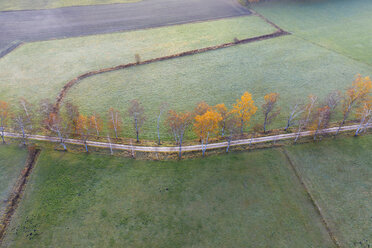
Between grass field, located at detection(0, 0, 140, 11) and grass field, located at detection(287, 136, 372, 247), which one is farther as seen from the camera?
grass field, located at detection(0, 0, 140, 11)

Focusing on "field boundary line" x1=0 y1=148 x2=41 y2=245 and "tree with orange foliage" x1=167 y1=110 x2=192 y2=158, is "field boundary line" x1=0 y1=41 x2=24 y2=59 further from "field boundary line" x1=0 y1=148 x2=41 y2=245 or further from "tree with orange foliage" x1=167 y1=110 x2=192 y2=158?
"tree with orange foliage" x1=167 y1=110 x2=192 y2=158

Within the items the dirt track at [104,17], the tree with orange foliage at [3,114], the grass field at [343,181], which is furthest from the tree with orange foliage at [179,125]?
the dirt track at [104,17]

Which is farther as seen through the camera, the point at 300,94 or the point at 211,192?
the point at 300,94

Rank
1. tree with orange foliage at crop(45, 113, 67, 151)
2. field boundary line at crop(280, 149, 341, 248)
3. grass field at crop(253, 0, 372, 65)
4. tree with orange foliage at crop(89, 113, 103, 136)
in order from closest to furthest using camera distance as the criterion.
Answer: field boundary line at crop(280, 149, 341, 248), tree with orange foliage at crop(45, 113, 67, 151), tree with orange foliage at crop(89, 113, 103, 136), grass field at crop(253, 0, 372, 65)

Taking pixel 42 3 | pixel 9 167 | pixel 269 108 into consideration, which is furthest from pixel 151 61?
pixel 42 3

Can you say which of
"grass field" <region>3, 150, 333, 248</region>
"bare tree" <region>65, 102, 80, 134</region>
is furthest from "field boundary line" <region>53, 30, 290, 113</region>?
"grass field" <region>3, 150, 333, 248</region>

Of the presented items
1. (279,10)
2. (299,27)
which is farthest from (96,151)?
(279,10)

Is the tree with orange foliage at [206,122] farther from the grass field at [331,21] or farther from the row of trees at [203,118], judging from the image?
the grass field at [331,21]

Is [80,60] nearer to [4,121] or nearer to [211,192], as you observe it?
[4,121]
